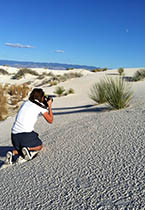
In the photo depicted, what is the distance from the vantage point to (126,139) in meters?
4.88

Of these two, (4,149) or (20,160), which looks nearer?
(20,160)

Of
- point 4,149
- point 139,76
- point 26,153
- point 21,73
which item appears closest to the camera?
point 26,153

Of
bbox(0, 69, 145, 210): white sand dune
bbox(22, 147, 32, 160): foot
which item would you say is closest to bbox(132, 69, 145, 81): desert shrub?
bbox(0, 69, 145, 210): white sand dune

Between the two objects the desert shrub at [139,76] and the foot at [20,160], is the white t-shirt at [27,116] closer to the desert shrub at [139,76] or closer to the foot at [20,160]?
the foot at [20,160]

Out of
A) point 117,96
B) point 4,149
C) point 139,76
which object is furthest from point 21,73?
point 4,149

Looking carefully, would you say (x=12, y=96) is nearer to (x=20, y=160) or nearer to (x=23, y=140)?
(x=23, y=140)

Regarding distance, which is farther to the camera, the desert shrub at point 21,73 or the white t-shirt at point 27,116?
the desert shrub at point 21,73

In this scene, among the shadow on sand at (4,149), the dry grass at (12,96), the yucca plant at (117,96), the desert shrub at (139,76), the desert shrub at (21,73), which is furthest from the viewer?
the desert shrub at (21,73)

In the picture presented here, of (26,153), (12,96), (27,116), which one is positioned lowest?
(12,96)

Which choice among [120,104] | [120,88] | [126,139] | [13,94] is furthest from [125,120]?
[13,94]

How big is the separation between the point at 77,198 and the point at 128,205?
64 centimetres

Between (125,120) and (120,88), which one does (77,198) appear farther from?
(120,88)

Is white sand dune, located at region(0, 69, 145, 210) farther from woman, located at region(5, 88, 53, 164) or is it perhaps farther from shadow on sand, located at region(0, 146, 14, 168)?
woman, located at region(5, 88, 53, 164)

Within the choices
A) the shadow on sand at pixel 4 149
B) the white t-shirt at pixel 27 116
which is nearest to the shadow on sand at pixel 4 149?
the shadow on sand at pixel 4 149
